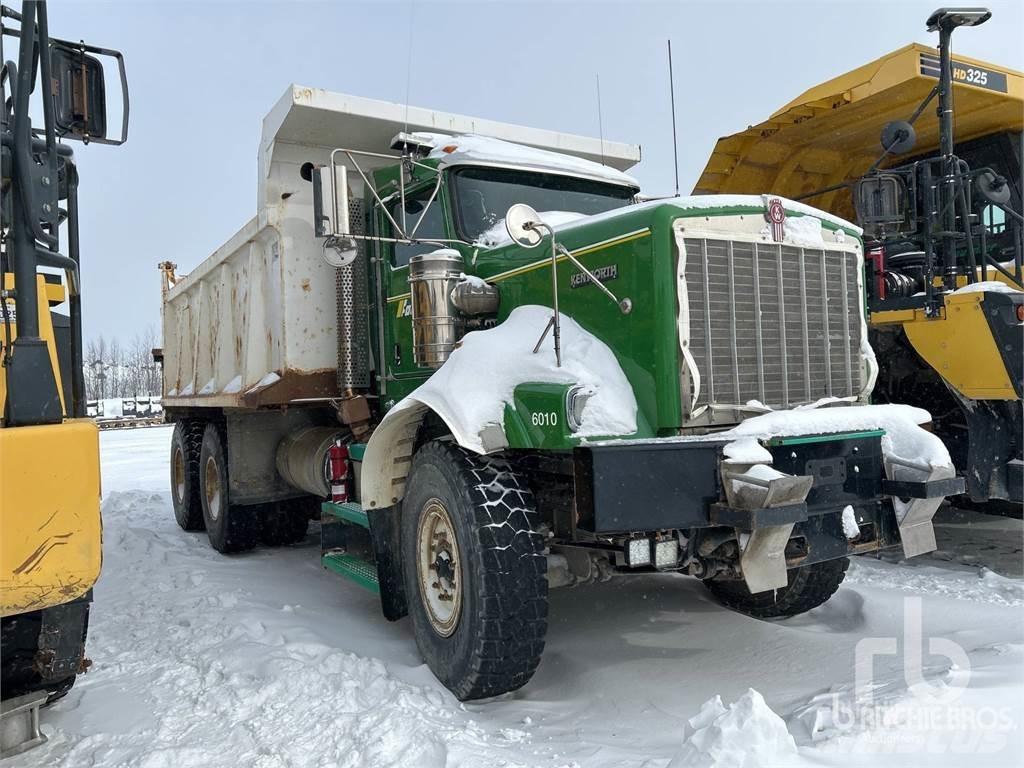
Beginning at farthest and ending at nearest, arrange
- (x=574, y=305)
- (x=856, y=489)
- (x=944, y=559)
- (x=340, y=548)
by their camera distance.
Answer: (x=944, y=559)
(x=340, y=548)
(x=574, y=305)
(x=856, y=489)

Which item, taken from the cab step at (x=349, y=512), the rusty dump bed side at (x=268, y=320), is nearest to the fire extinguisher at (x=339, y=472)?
the cab step at (x=349, y=512)

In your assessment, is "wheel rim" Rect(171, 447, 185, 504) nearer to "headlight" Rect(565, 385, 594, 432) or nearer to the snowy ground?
the snowy ground

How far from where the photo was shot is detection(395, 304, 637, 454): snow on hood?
3.50 metres

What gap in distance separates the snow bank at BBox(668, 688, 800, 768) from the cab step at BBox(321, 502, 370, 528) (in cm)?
273

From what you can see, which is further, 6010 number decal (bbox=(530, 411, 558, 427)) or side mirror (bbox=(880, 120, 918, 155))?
side mirror (bbox=(880, 120, 918, 155))

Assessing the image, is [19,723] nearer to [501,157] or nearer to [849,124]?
[501,157]

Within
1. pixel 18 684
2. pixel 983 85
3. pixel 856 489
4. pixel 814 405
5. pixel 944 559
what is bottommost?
pixel 944 559

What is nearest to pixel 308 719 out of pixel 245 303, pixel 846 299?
pixel 846 299

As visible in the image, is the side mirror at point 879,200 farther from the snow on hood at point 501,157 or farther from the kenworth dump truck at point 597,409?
the snow on hood at point 501,157

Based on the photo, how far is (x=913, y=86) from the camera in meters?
6.27

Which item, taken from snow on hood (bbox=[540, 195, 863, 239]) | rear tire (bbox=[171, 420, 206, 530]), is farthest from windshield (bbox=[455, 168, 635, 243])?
rear tire (bbox=[171, 420, 206, 530])

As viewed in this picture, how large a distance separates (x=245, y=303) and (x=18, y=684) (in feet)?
13.7

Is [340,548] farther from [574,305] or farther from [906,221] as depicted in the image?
[906,221]

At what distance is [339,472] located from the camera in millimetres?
5676
